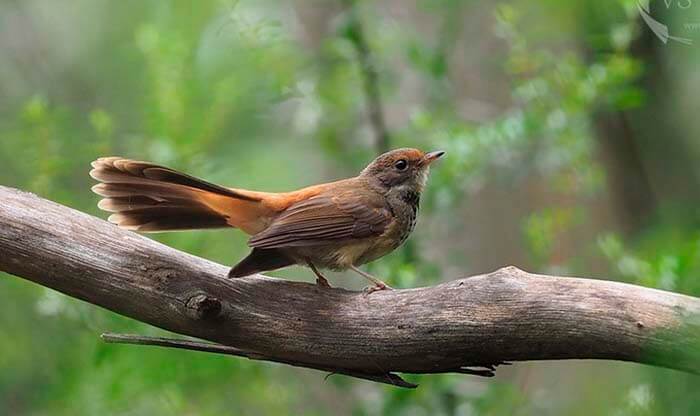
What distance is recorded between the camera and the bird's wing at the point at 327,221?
3146 millimetres

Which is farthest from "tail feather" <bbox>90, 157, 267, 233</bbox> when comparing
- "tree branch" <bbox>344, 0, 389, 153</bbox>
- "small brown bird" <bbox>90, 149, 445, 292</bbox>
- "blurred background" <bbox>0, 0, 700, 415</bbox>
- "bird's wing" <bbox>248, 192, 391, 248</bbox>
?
"tree branch" <bbox>344, 0, 389, 153</bbox>

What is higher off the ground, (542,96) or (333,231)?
(542,96)

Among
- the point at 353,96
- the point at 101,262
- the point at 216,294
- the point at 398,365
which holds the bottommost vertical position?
the point at 398,365

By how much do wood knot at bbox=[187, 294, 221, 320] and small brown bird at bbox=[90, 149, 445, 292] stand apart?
18cm

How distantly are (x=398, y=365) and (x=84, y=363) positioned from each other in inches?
102

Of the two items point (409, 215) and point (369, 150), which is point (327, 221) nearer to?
point (409, 215)

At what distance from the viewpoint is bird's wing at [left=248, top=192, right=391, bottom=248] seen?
3.15 metres

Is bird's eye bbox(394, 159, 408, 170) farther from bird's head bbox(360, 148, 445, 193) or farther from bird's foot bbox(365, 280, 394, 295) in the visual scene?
bird's foot bbox(365, 280, 394, 295)

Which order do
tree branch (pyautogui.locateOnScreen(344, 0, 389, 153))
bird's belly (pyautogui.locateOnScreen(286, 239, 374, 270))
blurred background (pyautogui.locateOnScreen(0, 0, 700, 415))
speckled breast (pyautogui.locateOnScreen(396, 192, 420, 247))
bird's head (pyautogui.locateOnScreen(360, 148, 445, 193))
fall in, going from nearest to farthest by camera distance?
bird's belly (pyautogui.locateOnScreen(286, 239, 374, 270)), speckled breast (pyautogui.locateOnScreen(396, 192, 420, 247)), bird's head (pyautogui.locateOnScreen(360, 148, 445, 193)), blurred background (pyautogui.locateOnScreen(0, 0, 700, 415)), tree branch (pyautogui.locateOnScreen(344, 0, 389, 153))

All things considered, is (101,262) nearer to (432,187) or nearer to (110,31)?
(432,187)

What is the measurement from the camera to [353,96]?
484 cm

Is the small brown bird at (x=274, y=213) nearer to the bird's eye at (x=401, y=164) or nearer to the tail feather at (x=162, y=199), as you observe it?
the tail feather at (x=162, y=199)

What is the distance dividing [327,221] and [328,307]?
52 centimetres

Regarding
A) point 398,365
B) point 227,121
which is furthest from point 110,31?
point 398,365
